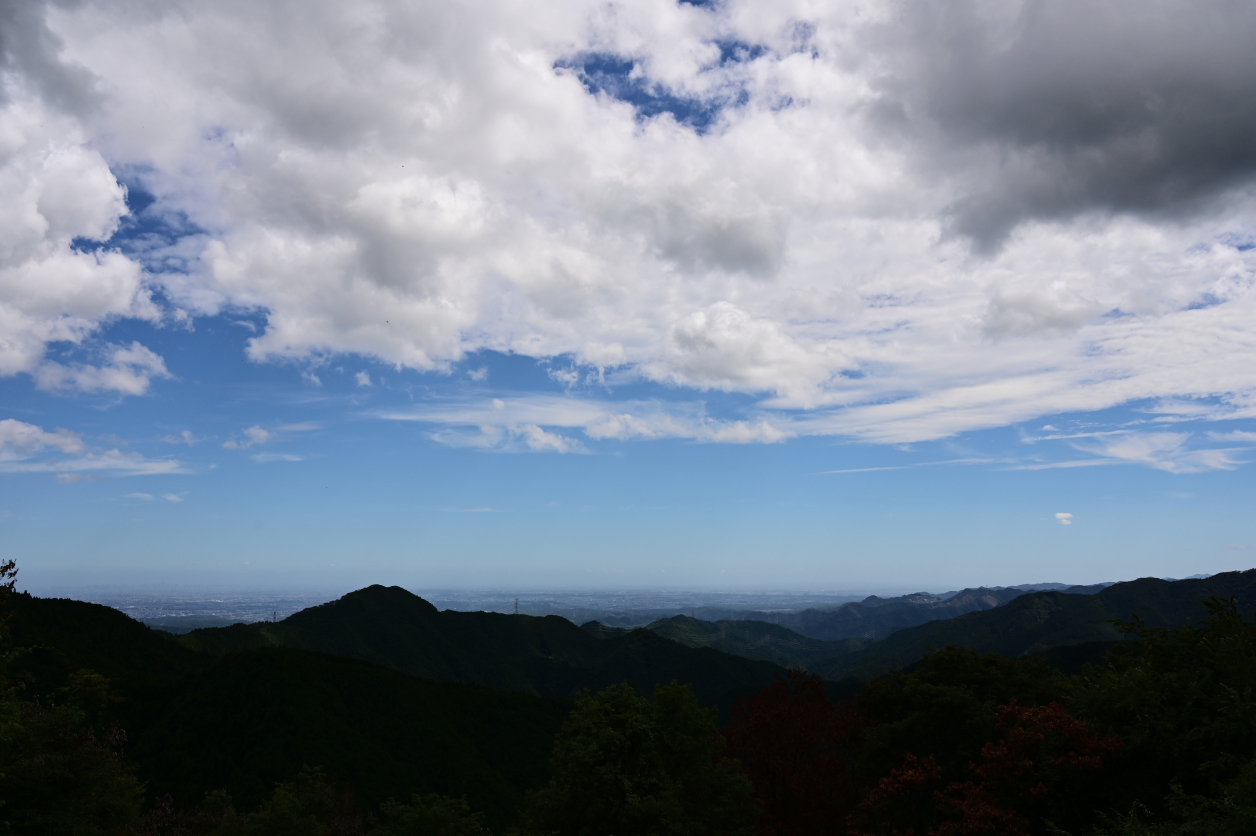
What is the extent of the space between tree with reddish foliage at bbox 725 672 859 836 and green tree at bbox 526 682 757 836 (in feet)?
13.1

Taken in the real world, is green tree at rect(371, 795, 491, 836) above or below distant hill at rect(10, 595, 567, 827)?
above

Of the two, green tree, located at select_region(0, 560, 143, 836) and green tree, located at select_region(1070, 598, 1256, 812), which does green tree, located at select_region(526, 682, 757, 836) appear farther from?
green tree, located at select_region(0, 560, 143, 836)

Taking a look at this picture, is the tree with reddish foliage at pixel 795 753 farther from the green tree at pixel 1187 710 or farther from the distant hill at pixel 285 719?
the distant hill at pixel 285 719

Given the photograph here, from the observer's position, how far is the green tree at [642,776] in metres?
27.7

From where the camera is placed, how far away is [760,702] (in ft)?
123

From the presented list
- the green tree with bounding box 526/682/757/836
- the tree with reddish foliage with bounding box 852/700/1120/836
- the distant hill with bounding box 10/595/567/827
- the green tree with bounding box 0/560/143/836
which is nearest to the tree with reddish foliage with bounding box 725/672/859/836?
the green tree with bounding box 526/682/757/836

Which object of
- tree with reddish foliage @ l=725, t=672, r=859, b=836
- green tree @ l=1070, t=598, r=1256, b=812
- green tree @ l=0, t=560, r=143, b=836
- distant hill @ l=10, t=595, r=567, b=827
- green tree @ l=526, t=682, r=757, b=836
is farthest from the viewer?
distant hill @ l=10, t=595, r=567, b=827

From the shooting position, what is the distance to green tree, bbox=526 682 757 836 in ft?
90.8

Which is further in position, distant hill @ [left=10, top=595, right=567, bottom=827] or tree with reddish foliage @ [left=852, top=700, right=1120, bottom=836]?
distant hill @ [left=10, top=595, right=567, bottom=827]

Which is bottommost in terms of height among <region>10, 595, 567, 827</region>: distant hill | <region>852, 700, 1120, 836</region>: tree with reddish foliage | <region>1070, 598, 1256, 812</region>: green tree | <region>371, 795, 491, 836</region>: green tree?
<region>10, 595, 567, 827</region>: distant hill

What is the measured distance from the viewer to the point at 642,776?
95.0ft

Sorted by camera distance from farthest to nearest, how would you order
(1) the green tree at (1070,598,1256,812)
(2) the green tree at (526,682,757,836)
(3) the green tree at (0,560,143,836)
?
(2) the green tree at (526,682,757,836), (3) the green tree at (0,560,143,836), (1) the green tree at (1070,598,1256,812)

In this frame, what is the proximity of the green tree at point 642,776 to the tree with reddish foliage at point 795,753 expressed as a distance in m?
4.00

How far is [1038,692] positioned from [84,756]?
160ft
